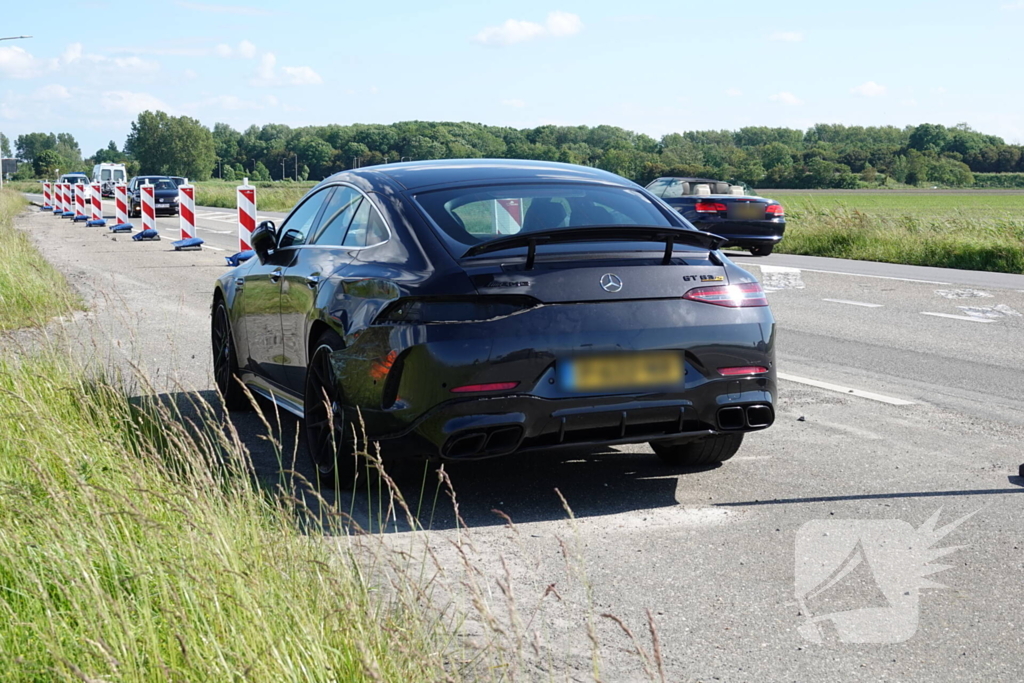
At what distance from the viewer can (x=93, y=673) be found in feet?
8.64

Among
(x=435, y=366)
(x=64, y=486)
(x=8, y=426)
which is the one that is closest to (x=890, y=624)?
(x=435, y=366)

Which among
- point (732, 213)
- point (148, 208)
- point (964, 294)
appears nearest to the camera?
point (964, 294)

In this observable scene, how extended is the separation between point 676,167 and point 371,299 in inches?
2820

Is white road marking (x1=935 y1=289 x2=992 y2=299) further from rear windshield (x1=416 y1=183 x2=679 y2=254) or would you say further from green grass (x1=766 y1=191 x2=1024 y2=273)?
rear windshield (x1=416 y1=183 x2=679 y2=254)

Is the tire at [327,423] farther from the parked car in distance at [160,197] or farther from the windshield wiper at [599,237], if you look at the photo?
the parked car in distance at [160,197]

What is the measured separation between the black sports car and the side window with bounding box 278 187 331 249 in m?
0.82

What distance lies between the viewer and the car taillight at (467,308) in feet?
15.3

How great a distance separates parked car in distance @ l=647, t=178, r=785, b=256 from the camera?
21875 millimetres

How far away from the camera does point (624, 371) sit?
15.7 feet

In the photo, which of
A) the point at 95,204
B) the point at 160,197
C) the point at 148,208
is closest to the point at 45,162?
the point at 160,197

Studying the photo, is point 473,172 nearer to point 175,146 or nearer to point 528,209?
point 528,209

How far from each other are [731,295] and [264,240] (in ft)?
8.98

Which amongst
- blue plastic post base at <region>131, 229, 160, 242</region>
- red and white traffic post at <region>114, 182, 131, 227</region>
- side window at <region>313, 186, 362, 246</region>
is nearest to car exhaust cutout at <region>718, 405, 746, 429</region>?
side window at <region>313, 186, 362, 246</region>

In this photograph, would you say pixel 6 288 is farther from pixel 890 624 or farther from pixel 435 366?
pixel 890 624
